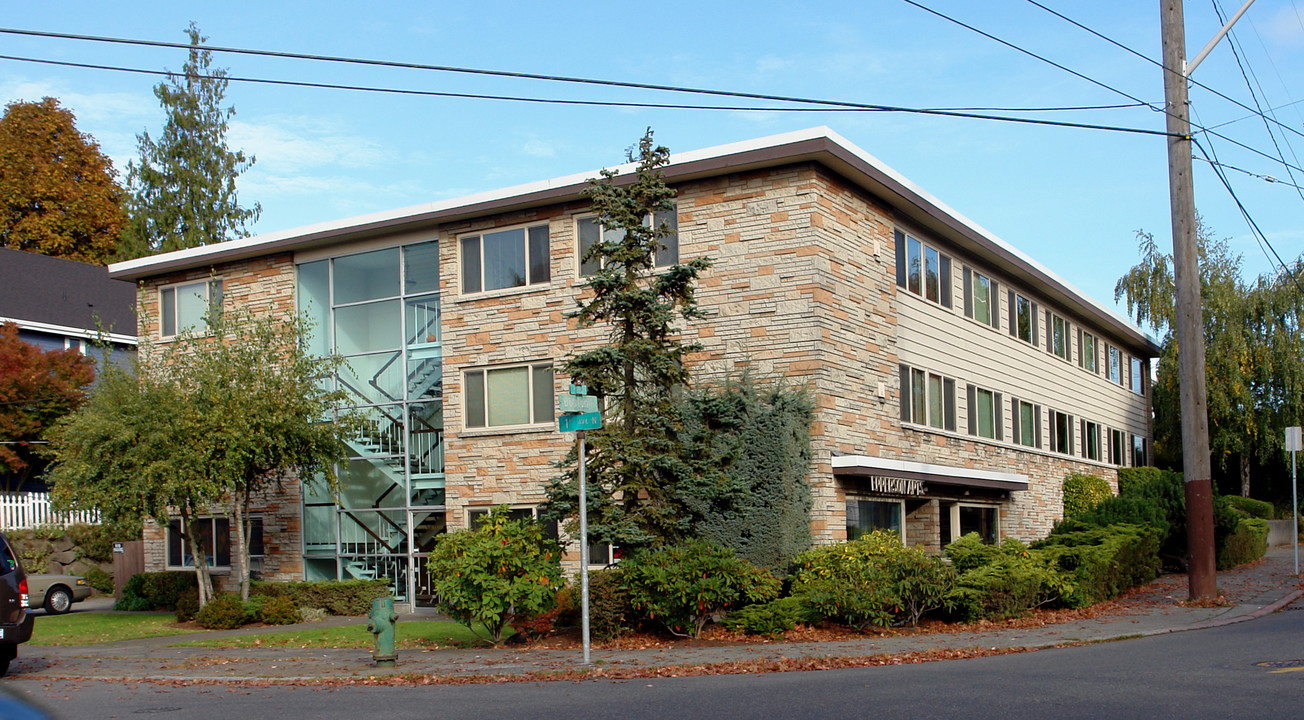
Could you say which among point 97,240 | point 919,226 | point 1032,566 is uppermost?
point 97,240

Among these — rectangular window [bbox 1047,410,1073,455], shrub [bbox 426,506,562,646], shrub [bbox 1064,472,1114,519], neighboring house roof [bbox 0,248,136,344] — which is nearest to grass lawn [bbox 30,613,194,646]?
shrub [bbox 426,506,562,646]

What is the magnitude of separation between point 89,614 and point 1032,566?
20.0 meters

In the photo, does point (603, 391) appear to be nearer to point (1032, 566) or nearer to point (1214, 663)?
point (1032, 566)

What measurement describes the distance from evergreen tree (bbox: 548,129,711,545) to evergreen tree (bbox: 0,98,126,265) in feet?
129

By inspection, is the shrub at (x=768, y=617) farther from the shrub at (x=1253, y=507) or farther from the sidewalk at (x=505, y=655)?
the shrub at (x=1253, y=507)

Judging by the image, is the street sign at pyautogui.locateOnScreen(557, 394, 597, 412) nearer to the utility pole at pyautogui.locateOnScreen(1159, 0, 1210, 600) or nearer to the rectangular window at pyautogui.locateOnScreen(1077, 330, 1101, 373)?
the utility pole at pyautogui.locateOnScreen(1159, 0, 1210, 600)

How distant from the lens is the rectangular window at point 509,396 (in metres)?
22.4

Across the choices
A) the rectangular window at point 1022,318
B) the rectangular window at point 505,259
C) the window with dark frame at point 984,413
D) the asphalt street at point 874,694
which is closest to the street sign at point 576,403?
the rectangular window at point 505,259

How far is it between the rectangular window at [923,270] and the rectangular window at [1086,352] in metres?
11.5

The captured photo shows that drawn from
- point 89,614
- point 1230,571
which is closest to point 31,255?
point 89,614

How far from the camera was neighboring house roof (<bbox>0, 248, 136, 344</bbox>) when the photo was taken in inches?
1521

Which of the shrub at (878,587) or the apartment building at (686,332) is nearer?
the shrub at (878,587)

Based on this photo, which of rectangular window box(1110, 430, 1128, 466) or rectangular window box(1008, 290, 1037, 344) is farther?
rectangular window box(1110, 430, 1128, 466)

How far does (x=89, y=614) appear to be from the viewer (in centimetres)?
2581
